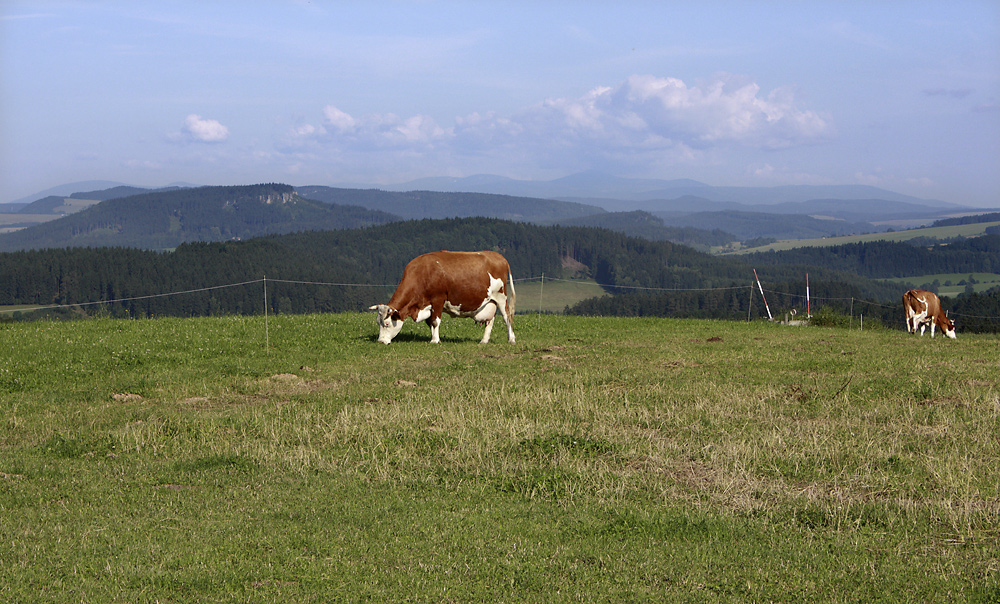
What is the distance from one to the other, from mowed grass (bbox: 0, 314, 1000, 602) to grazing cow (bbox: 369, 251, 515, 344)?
14.2ft

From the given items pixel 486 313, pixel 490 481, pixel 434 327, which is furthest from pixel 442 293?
pixel 490 481

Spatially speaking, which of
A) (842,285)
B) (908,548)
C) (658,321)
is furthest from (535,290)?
(908,548)

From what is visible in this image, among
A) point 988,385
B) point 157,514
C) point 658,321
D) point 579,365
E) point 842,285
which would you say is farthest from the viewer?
point 842,285

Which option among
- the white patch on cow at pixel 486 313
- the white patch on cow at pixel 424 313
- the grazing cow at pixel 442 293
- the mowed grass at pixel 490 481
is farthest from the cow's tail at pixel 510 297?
the mowed grass at pixel 490 481

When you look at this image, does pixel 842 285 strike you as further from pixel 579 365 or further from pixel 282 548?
pixel 282 548

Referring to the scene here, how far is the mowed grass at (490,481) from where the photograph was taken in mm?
6395

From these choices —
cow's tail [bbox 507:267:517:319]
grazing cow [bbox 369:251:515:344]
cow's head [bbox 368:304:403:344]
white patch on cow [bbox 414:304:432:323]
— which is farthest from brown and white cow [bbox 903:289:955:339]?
cow's head [bbox 368:304:403:344]

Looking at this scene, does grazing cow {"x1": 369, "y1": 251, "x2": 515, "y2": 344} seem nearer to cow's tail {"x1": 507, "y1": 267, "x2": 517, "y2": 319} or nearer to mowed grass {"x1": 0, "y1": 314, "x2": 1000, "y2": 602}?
cow's tail {"x1": 507, "y1": 267, "x2": 517, "y2": 319}

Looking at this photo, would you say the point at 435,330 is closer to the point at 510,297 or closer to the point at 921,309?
the point at 510,297

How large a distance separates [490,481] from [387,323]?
13.0 meters

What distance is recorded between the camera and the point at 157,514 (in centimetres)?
785

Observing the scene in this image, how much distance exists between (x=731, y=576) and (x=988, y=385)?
1178cm

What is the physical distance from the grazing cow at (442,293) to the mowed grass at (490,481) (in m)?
4.32

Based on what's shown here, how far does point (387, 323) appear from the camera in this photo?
21.8 m
